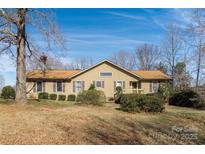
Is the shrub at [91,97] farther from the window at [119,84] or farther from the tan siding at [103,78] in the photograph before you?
the window at [119,84]

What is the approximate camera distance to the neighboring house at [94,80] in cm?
3366

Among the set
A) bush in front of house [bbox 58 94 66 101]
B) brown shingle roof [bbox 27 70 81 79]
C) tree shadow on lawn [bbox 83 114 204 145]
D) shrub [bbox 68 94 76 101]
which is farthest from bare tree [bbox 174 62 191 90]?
tree shadow on lawn [bbox 83 114 204 145]

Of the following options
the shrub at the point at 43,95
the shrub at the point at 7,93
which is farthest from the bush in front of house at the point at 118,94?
the shrub at the point at 7,93

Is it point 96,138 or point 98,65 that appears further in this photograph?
point 98,65

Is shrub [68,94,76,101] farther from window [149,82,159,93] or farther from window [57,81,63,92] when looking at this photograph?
window [149,82,159,93]

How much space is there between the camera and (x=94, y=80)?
33.7m

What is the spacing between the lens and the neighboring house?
3366 cm

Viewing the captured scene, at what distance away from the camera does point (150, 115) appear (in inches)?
675

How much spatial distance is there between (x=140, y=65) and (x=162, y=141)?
37809mm

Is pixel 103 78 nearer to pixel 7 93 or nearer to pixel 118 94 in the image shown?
pixel 118 94

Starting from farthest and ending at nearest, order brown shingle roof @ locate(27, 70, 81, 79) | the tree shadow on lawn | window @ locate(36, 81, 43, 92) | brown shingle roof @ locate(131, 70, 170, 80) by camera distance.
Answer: brown shingle roof @ locate(131, 70, 170, 80) → window @ locate(36, 81, 43, 92) → brown shingle roof @ locate(27, 70, 81, 79) → the tree shadow on lawn
